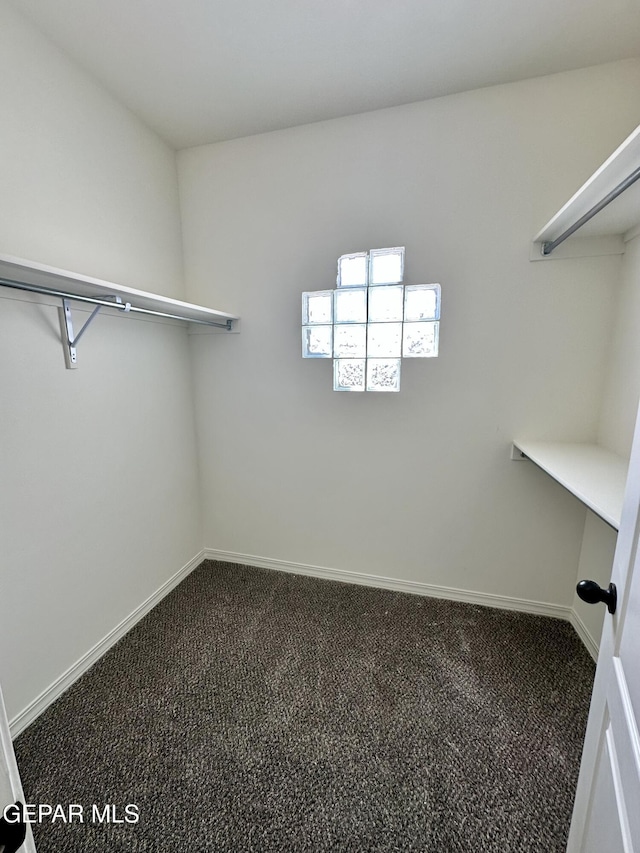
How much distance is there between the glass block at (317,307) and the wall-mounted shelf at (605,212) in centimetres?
104

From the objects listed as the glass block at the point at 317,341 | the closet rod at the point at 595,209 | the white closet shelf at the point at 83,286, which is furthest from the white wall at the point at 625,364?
the white closet shelf at the point at 83,286

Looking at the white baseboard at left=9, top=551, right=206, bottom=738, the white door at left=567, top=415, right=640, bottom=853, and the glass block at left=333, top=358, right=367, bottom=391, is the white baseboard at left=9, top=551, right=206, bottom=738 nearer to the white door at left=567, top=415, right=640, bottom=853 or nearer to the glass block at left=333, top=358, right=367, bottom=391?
the glass block at left=333, top=358, right=367, bottom=391

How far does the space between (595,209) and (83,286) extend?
1955 mm

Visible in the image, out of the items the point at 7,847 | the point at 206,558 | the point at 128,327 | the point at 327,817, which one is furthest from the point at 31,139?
the point at 327,817

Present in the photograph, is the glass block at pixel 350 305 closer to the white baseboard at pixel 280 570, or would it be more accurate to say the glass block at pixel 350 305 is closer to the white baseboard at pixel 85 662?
the white baseboard at pixel 280 570

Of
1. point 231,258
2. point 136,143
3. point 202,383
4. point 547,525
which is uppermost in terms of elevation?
point 136,143

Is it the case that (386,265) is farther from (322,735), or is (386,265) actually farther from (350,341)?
(322,735)

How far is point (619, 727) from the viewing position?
0.66 m

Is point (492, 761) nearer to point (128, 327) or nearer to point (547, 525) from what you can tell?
point (547, 525)

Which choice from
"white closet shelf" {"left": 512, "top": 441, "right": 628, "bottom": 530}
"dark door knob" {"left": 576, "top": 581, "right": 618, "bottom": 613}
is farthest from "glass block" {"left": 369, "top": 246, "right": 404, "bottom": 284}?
"dark door knob" {"left": 576, "top": 581, "right": 618, "bottom": 613}

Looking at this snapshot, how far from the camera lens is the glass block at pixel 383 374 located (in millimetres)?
1981

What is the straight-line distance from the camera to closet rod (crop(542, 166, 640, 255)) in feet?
3.47

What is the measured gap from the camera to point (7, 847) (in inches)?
18.3

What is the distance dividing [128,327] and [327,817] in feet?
7.07
